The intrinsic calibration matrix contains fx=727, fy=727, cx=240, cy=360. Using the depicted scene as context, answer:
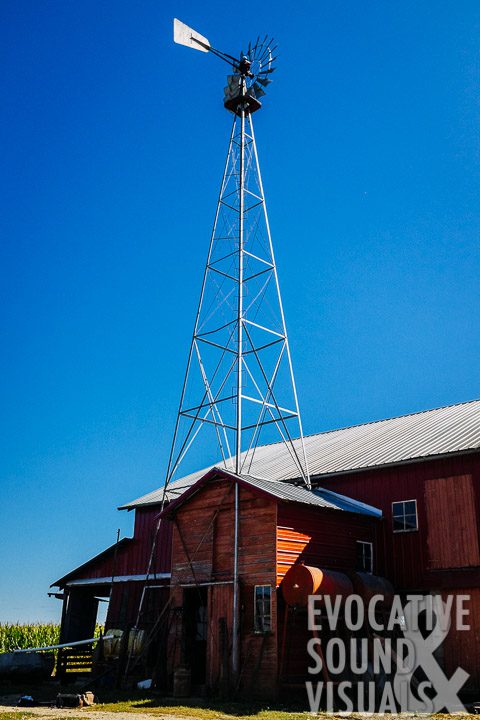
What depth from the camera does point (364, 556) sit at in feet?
87.9

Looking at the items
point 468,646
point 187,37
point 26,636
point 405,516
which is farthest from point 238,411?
point 26,636

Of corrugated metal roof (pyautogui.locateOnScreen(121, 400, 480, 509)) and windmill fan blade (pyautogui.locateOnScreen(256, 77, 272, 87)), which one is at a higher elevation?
windmill fan blade (pyautogui.locateOnScreen(256, 77, 272, 87))

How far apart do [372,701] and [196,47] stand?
25.5 meters

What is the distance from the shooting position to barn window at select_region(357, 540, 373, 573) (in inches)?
1043

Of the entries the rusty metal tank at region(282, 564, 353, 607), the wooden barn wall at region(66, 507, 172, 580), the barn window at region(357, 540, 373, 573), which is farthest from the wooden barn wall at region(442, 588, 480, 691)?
the wooden barn wall at region(66, 507, 172, 580)

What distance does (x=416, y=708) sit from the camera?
2020cm

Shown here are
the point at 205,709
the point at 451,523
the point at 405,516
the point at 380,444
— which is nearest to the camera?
the point at 205,709

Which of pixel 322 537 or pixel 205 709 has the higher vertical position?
pixel 322 537

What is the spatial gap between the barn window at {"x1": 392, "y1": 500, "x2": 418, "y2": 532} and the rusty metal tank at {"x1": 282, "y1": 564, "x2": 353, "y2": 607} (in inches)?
177

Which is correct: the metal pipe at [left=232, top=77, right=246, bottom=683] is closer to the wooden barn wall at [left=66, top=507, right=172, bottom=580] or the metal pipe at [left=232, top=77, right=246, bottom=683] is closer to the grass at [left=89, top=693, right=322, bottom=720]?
the grass at [left=89, top=693, right=322, bottom=720]

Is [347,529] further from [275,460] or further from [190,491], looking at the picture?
[275,460]

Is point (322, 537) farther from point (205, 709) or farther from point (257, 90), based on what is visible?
point (257, 90)

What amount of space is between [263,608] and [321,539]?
333 cm

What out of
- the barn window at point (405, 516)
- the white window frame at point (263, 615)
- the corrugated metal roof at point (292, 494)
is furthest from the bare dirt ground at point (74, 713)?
the barn window at point (405, 516)
